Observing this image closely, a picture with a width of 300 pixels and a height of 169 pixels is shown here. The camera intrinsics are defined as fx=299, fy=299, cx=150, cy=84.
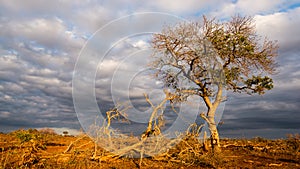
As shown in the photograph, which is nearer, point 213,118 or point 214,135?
point 214,135

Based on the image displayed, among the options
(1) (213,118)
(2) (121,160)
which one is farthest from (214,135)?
(2) (121,160)

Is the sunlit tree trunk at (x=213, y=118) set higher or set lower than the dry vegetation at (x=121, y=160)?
higher

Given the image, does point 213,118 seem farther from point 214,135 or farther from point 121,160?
point 121,160

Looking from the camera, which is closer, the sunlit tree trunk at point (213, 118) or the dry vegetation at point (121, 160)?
the dry vegetation at point (121, 160)

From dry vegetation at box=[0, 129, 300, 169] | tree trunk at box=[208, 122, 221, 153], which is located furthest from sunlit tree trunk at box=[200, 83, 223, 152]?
dry vegetation at box=[0, 129, 300, 169]

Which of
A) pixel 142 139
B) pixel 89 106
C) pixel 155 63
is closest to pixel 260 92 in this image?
pixel 155 63

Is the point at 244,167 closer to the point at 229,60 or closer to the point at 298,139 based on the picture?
the point at 229,60

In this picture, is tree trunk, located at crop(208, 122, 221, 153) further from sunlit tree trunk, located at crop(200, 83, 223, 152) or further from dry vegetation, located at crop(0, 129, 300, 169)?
dry vegetation, located at crop(0, 129, 300, 169)

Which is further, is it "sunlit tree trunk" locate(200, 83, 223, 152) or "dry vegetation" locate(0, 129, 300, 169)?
"sunlit tree trunk" locate(200, 83, 223, 152)

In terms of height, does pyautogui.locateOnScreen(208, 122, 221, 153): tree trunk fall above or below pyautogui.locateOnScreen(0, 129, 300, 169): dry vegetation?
above

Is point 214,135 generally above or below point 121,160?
above

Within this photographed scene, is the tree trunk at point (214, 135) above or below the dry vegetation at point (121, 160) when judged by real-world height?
above

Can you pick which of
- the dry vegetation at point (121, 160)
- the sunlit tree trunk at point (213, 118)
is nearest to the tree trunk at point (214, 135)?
the sunlit tree trunk at point (213, 118)

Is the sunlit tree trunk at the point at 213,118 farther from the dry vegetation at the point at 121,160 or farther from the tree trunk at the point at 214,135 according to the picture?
the dry vegetation at the point at 121,160
